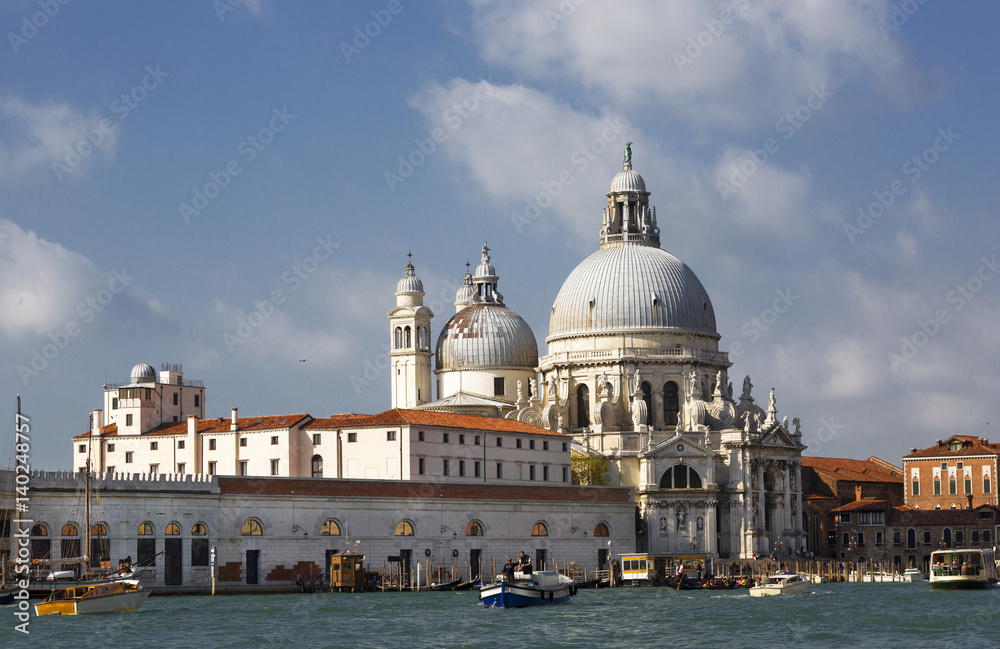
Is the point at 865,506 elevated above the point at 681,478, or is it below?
below

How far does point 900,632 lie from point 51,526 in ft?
105

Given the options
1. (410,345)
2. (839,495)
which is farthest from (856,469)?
(410,345)

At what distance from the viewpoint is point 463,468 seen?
85.9 meters

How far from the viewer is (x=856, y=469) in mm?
122250

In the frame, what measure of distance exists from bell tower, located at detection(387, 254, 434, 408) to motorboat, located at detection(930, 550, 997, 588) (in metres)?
35.8

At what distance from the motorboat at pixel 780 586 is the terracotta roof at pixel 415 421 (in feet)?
57.5

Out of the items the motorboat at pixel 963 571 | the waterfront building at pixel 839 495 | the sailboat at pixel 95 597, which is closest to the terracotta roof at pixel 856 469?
the waterfront building at pixel 839 495

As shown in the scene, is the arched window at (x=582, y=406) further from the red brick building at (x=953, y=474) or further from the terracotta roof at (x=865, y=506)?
the red brick building at (x=953, y=474)

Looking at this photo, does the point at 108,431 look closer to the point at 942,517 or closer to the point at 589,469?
the point at 589,469

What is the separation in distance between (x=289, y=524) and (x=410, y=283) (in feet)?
99.9

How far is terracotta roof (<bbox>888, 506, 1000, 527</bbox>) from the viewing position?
105m

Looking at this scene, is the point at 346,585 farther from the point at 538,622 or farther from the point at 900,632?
the point at 900,632

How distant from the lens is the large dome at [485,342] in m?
105

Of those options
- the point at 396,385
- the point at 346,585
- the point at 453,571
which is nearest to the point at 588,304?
the point at 396,385
